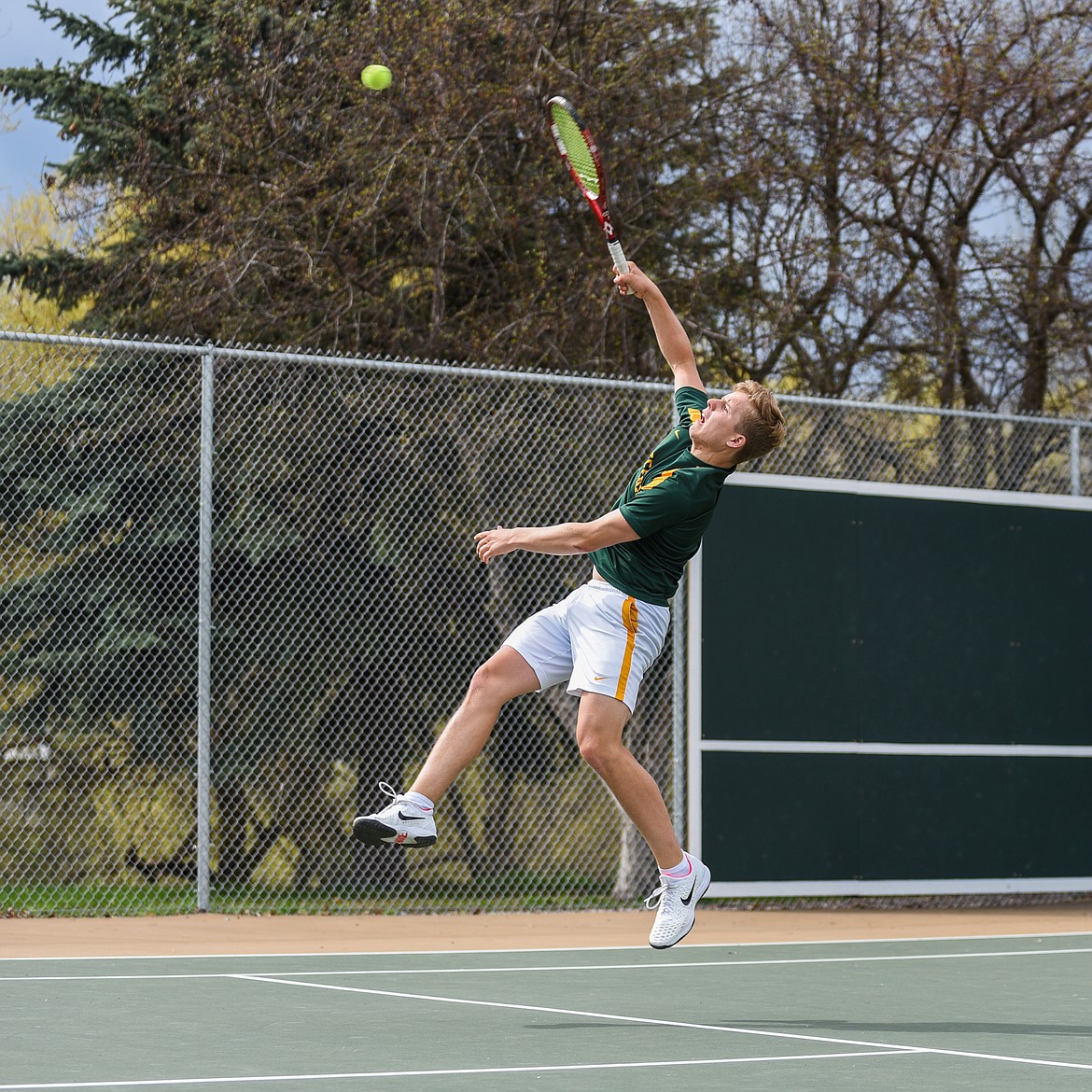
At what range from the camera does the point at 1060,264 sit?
573 inches

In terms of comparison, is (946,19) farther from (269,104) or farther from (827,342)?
(269,104)

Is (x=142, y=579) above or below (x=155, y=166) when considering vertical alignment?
below

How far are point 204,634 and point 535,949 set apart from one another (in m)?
2.54

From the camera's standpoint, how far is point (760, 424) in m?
5.68

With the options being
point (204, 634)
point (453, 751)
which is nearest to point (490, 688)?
point (453, 751)

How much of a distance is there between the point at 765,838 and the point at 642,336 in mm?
4042

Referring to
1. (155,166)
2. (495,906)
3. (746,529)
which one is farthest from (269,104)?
(495,906)

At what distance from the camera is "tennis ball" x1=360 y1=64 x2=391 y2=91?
1152cm

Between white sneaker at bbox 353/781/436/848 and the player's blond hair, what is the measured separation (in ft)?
5.09

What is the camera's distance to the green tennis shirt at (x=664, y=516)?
5.60 metres

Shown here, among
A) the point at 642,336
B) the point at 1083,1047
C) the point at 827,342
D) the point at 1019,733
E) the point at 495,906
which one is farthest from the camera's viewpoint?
the point at 827,342

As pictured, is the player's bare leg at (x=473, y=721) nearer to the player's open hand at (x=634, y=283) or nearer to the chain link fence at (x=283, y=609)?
the player's open hand at (x=634, y=283)

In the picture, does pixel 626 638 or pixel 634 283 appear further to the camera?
pixel 634 283

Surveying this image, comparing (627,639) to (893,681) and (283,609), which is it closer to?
(283,609)
